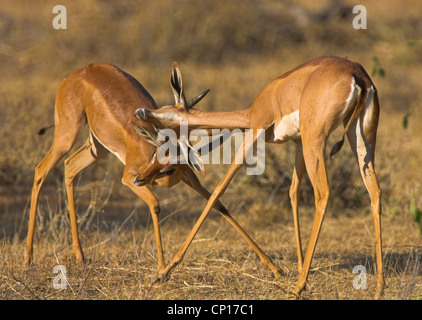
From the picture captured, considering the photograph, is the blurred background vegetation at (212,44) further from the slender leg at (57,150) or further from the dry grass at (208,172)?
the slender leg at (57,150)

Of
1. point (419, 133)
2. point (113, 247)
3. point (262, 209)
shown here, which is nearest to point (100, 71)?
point (113, 247)

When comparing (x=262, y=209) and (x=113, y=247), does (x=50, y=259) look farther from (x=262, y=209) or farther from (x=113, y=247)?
(x=262, y=209)

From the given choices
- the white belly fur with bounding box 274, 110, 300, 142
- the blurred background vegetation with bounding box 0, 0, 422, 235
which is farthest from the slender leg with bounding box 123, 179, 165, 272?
the blurred background vegetation with bounding box 0, 0, 422, 235

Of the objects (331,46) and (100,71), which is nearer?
(100,71)

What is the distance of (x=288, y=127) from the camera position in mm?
4273

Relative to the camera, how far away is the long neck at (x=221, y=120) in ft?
14.8

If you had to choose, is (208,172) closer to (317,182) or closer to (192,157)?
(192,157)

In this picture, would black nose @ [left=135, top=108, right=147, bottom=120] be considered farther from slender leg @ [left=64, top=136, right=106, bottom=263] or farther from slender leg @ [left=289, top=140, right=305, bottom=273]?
slender leg @ [left=289, top=140, right=305, bottom=273]

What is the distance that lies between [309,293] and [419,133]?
558cm

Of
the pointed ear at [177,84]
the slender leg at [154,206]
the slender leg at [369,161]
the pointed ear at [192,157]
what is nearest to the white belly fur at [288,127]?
the slender leg at [369,161]

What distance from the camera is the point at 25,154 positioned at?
7.55m

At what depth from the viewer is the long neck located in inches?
178

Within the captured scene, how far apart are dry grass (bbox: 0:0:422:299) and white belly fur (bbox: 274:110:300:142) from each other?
93 centimetres

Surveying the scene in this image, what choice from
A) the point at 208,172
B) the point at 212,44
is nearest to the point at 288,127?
the point at 208,172
